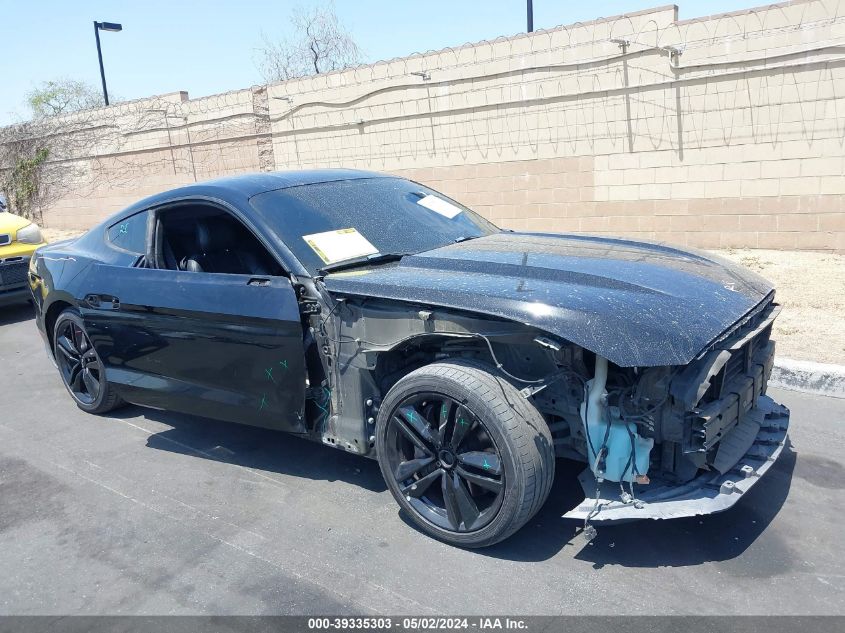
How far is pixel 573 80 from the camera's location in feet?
33.1

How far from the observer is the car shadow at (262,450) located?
162 inches

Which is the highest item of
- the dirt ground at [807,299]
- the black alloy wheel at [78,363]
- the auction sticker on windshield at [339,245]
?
the auction sticker on windshield at [339,245]

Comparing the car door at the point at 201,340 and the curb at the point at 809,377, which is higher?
the car door at the point at 201,340

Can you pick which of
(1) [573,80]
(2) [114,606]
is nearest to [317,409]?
A: (2) [114,606]

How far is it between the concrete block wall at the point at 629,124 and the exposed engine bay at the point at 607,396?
20.4 feet

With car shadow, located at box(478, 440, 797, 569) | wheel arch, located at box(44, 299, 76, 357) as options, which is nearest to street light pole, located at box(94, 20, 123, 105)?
wheel arch, located at box(44, 299, 76, 357)

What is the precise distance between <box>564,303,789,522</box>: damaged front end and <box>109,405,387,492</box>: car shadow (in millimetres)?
1385

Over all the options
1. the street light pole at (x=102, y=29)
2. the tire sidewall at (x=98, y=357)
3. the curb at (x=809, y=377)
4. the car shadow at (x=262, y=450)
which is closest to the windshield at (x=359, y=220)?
the car shadow at (x=262, y=450)

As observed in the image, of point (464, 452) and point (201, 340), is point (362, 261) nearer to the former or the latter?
point (201, 340)

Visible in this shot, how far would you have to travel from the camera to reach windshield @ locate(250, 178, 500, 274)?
3811 millimetres

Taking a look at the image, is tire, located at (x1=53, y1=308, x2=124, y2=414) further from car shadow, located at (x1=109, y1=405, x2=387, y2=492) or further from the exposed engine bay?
the exposed engine bay

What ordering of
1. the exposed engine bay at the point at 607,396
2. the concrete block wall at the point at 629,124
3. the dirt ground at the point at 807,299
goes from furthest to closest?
the concrete block wall at the point at 629,124 → the dirt ground at the point at 807,299 → the exposed engine bay at the point at 607,396

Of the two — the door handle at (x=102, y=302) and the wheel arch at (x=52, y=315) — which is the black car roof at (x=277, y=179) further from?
the wheel arch at (x=52, y=315)

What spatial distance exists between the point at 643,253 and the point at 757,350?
0.74 meters
